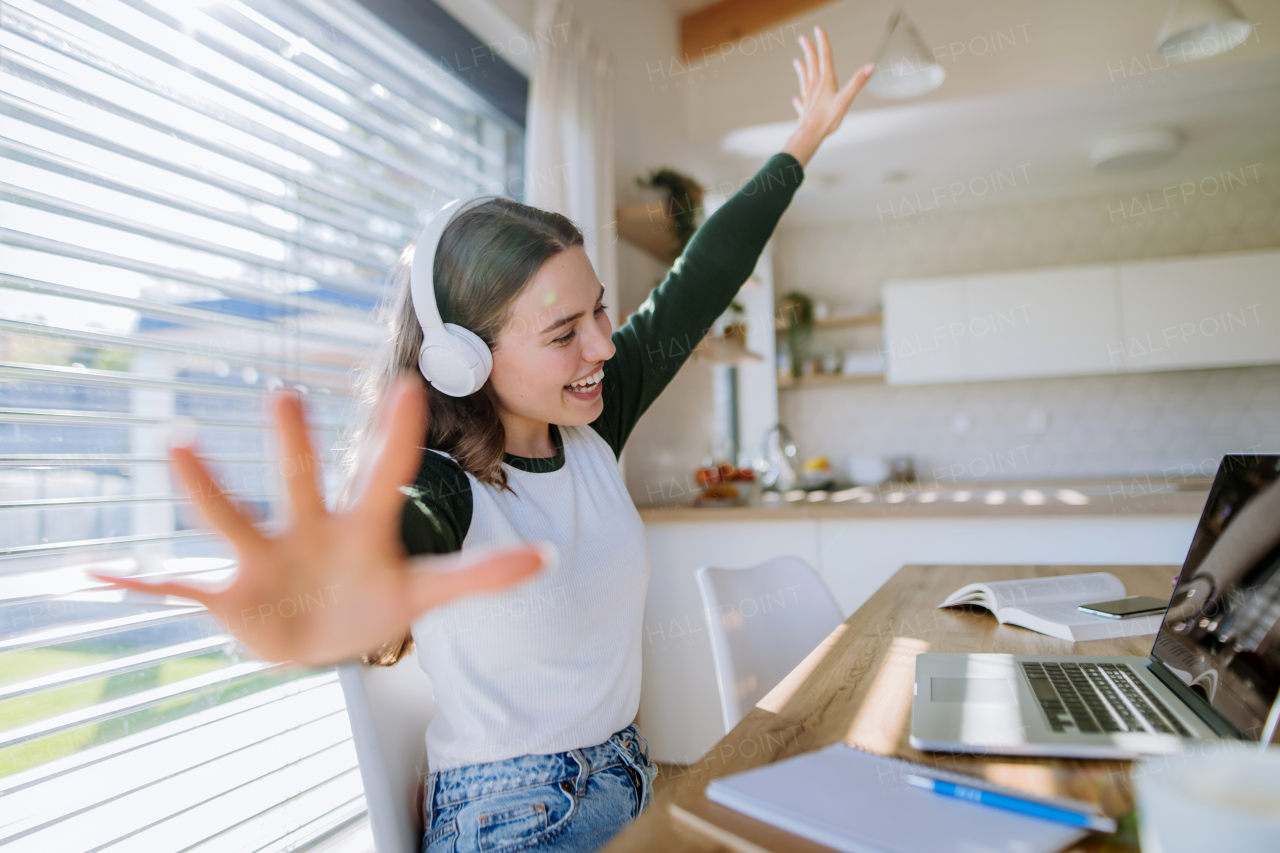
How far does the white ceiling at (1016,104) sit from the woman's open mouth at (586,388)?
272 cm

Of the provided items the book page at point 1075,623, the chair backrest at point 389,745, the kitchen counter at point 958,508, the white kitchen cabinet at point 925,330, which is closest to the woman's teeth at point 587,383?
the chair backrest at point 389,745

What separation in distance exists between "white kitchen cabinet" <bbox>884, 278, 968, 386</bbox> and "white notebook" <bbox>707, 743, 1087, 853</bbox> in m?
3.75

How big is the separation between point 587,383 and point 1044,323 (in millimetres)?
3619

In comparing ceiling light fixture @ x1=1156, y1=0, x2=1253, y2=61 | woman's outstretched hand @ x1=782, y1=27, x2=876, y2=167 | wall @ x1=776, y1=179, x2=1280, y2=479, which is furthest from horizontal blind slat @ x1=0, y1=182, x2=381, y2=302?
wall @ x1=776, y1=179, x2=1280, y2=479

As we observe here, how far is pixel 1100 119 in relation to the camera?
3.36 m

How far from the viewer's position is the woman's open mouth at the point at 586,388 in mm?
1058

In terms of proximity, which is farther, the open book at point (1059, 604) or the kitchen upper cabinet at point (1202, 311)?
the kitchen upper cabinet at point (1202, 311)

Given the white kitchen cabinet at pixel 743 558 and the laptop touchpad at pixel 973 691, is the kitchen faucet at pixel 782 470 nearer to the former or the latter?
the white kitchen cabinet at pixel 743 558

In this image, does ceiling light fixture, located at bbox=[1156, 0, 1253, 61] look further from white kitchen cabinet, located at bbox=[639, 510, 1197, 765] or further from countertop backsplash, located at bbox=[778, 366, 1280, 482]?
countertop backsplash, located at bbox=[778, 366, 1280, 482]

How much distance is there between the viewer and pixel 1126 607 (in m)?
1.21

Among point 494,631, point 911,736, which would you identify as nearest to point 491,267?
point 494,631

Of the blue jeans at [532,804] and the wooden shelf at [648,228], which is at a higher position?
the wooden shelf at [648,228]

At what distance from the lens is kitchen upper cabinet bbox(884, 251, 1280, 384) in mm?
3727

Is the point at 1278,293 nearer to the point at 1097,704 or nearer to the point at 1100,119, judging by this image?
the point at 1100,119
